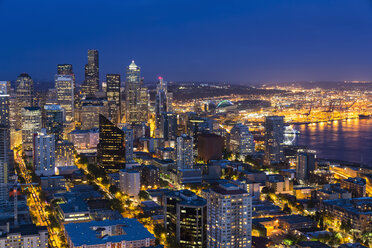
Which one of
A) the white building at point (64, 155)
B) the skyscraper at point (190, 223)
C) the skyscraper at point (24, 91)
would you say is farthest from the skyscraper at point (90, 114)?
the skyscraper at point (190, 223)

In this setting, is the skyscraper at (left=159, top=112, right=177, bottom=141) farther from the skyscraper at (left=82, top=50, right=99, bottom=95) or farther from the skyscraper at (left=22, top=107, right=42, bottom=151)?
the skyscraper at (left=82, top=50, right=99, bottom=95)

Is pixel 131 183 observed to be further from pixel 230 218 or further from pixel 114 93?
pixel 114 93

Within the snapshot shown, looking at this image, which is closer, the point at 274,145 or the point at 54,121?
the point at 274,145

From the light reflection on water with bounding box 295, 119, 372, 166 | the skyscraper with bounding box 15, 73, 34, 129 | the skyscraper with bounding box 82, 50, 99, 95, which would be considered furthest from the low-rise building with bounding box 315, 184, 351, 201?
the skyscraper with bounding box 82, 50, 99, 95

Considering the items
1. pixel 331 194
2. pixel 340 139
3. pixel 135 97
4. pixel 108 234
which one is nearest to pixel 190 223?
pixel 108 234

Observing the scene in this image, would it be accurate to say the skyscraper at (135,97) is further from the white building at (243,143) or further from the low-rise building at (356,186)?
the low-rise building at (356,186)

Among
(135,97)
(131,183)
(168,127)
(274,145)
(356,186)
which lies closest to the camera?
(131,183)
